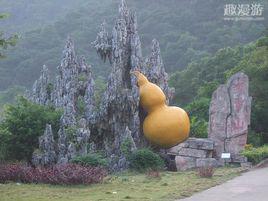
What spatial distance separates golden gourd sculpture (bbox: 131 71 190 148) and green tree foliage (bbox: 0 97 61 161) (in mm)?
2871

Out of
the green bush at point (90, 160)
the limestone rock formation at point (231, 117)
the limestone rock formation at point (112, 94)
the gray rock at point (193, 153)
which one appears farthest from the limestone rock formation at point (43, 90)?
the limestone rock formation at point (231, 117)

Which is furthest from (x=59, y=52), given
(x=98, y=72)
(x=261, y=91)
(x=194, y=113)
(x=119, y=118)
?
(x=119, y=118)

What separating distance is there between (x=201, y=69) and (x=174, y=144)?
20.0m

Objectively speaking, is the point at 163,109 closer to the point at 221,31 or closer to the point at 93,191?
the point at 93,191

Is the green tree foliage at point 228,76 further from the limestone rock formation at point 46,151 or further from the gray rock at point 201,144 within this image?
the limestone rock formation at point 46,151

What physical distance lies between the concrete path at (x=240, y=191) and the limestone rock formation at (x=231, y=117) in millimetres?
3971

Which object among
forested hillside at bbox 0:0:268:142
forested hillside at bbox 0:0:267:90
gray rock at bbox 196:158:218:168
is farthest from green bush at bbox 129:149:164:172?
forested hillside at bbox 0:0:267:90

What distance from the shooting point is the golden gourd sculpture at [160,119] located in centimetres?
1644

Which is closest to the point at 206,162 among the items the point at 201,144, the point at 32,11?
the point at 201,144

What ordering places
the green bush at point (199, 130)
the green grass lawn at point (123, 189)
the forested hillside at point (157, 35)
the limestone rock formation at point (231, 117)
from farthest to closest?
the forested hillside at point (157, 35)
the green bush at point (199, 130)
the limestone rock formation at point (231, 117)
the green grass lawn at point (123, 189)

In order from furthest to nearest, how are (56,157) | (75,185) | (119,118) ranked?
(119,118) < (56,157) < (75,185)

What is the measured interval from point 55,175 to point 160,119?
529cm

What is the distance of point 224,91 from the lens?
17078 millimetres

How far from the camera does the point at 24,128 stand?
16078 mm
